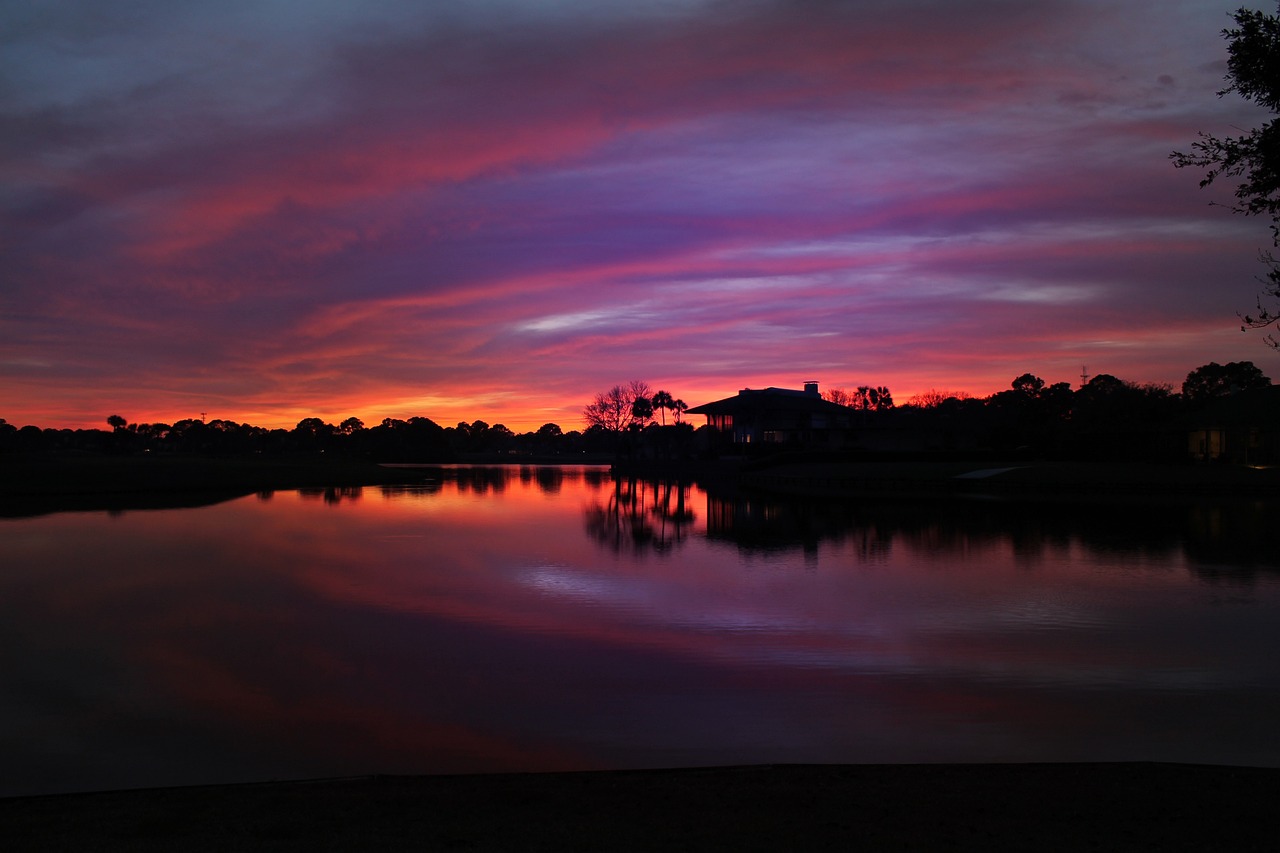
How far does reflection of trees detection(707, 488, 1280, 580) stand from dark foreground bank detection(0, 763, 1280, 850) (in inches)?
618

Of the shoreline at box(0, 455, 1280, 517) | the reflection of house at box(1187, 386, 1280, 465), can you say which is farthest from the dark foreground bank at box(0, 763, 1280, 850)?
the reflection of house at box(1187, 386, 1280, 465)

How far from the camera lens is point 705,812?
6.29 meters

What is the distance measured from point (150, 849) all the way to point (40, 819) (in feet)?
4.55

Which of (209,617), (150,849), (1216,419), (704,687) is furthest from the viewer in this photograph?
(1216,419)

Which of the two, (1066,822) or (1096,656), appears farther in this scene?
(1096,656)

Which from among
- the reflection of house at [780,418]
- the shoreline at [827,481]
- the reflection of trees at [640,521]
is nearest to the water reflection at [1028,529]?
the reflection of trees at [640,521]

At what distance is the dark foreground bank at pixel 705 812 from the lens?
5.70 metres

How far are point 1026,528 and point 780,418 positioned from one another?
2753 inches

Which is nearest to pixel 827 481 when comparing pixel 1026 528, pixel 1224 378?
pixel 1026 528

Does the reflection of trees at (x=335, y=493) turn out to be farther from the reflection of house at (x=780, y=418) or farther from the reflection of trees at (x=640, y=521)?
the reflection of house at (x=780, y=418)

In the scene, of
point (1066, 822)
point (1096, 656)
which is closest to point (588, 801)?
point (1066, 822)

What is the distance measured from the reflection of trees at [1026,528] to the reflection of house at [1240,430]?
19.6 meters

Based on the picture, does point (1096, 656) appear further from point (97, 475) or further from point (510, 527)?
point (97, 475)

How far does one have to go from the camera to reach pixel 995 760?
8141mm
